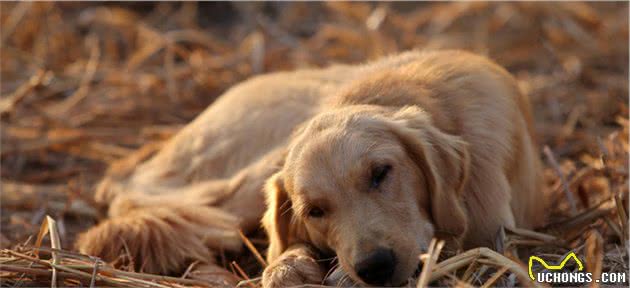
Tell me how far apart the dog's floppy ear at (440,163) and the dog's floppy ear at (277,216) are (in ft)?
2.04

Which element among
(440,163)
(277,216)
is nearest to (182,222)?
(277,216)

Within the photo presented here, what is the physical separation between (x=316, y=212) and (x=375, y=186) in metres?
0.30

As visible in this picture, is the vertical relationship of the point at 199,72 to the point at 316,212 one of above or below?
below

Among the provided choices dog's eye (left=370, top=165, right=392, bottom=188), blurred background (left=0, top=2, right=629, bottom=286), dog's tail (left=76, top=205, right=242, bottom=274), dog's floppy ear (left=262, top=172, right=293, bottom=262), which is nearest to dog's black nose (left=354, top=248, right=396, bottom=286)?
dog's eye (left=370, top=165, right=392, bottom=188)

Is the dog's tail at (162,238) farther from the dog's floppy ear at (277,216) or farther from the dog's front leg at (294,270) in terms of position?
the dog's front leg at (294,270)

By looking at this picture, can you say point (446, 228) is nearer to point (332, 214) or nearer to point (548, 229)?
point (332, 214)

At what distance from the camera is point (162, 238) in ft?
13.8

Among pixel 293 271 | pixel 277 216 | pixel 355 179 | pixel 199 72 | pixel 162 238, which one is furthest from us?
pixel 199 72

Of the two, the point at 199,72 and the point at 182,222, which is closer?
the point at 182,222

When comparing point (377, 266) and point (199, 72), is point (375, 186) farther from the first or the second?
point (199, 72)

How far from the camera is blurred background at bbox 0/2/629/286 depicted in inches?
212

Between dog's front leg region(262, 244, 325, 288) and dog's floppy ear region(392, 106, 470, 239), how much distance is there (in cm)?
56

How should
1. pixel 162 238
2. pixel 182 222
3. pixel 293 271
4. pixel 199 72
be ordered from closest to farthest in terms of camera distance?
pixel 293 271, pixel 162 238, pixel 182 222, pixel 199 72

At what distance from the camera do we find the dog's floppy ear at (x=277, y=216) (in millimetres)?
3783
